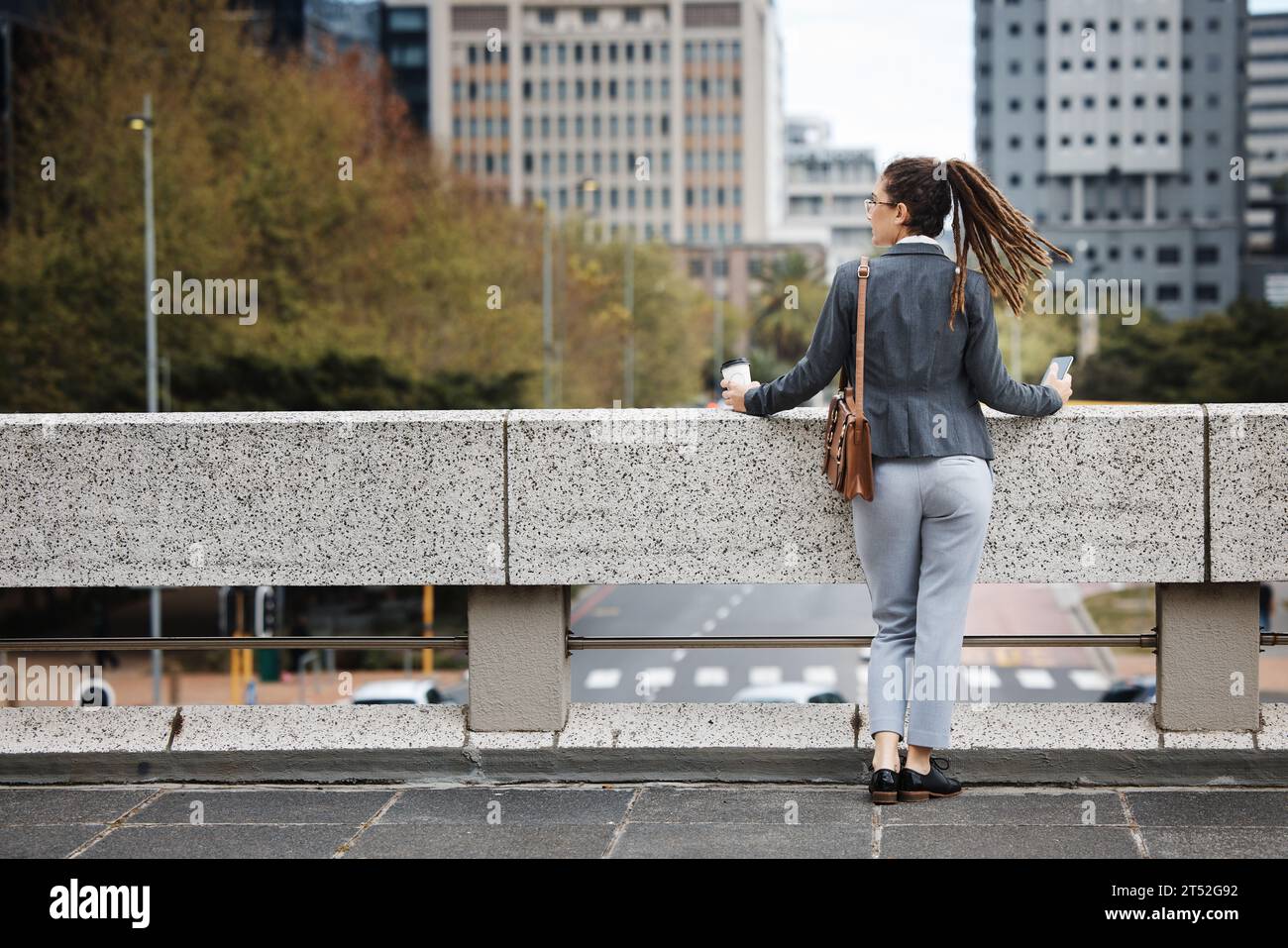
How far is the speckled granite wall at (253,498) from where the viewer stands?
5.03m

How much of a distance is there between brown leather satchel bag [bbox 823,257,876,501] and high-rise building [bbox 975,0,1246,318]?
128169 mm

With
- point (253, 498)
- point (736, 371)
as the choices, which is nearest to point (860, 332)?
point (736, 371)

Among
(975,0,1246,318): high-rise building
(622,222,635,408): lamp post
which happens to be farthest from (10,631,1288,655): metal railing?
(975,0,1246,318): high-rise building

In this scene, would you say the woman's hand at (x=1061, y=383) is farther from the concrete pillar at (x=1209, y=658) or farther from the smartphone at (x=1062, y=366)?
the concrete pillar at (x=1209, y=658)

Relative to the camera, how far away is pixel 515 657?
5074mm

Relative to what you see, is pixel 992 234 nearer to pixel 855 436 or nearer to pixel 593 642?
pixel 855 436

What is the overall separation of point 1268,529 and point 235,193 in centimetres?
3230

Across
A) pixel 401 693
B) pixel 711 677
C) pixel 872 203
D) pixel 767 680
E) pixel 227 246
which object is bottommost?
pixel 711 677

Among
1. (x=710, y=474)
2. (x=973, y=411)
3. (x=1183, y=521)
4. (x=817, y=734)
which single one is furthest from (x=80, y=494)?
(x=1183, y=521)

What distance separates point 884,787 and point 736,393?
1.25 metres

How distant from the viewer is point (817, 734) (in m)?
5.01

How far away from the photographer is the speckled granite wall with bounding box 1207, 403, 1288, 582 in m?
4.86
